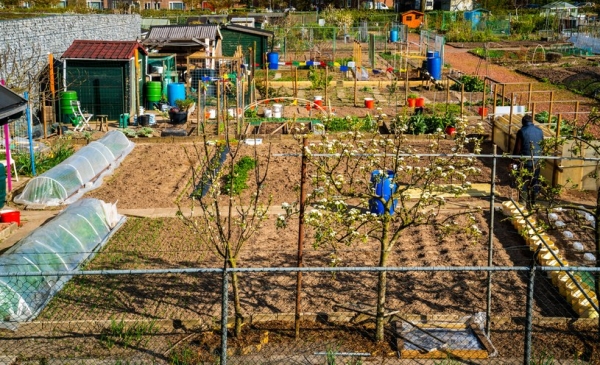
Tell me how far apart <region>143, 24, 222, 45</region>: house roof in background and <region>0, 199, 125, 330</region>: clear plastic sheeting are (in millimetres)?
20170

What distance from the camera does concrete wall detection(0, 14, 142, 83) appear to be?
24.3 m

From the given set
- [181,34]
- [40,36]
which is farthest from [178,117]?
[181,34]

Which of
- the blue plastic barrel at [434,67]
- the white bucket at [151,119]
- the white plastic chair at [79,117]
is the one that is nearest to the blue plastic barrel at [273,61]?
the blue plastic barrel at [434,67]

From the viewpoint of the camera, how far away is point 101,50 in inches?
1057

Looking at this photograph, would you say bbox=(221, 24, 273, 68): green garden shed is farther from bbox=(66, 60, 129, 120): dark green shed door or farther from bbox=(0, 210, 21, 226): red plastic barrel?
bbox=(0, 210, 21, 226): red plastic barrel

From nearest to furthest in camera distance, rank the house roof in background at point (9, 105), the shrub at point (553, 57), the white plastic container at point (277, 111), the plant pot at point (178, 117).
Result: the house roof in background at point (9, 105) → the plant pot at point (178, 117) → the white plastic container at point (277, 111) → the shrub at point (553, 57)

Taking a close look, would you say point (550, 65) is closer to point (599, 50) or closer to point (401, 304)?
point (599, 50)

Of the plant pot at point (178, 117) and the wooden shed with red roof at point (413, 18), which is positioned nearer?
the plant pot at point (178, 117)

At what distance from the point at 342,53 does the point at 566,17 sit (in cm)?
2751

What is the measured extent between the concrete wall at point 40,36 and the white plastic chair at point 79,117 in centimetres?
166

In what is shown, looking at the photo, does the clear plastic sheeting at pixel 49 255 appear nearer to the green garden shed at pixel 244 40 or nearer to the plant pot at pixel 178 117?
the plant pot at pixel 178 117

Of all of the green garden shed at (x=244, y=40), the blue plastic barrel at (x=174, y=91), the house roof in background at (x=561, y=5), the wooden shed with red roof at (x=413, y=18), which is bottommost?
the blue plastic barrel at (x=174, y=91)

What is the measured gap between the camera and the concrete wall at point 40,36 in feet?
79.6

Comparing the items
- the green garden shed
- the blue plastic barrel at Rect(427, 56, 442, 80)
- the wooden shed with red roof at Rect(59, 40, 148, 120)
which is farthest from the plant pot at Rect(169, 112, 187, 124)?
the green garden shed
